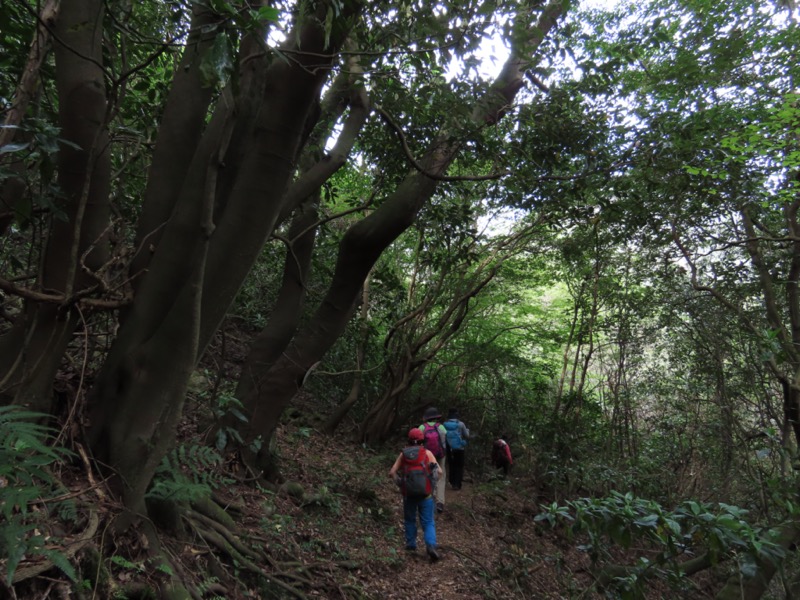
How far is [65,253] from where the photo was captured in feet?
10.8

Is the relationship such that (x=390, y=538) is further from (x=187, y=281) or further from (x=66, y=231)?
(x=66, y=231)

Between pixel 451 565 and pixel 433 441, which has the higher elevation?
pixel 433 441

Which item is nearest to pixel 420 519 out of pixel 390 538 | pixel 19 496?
pixel 390 538

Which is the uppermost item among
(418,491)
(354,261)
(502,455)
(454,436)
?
(354,261)

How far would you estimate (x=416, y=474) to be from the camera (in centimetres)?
641

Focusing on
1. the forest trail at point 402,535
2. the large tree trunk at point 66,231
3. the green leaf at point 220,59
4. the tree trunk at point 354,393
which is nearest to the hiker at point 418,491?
the forest trail at point 402,535

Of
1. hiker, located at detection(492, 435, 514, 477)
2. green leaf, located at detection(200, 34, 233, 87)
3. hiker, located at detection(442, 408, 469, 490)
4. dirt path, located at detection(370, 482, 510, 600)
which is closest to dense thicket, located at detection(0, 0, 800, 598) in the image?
green leaf, located at detection(200, 34, 233, 87)

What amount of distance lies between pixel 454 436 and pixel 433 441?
135 centimetres

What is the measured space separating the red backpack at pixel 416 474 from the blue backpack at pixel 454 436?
3977 mm

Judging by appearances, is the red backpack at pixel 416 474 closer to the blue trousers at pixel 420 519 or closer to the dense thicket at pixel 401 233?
the blue trousers at pixel 420 519

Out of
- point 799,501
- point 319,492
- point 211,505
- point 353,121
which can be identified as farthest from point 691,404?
point 211,505

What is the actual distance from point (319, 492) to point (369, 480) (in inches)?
74.9

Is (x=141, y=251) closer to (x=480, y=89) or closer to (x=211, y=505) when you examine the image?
(x=211, y=505)

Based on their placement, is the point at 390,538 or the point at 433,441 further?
the point at 433,441
